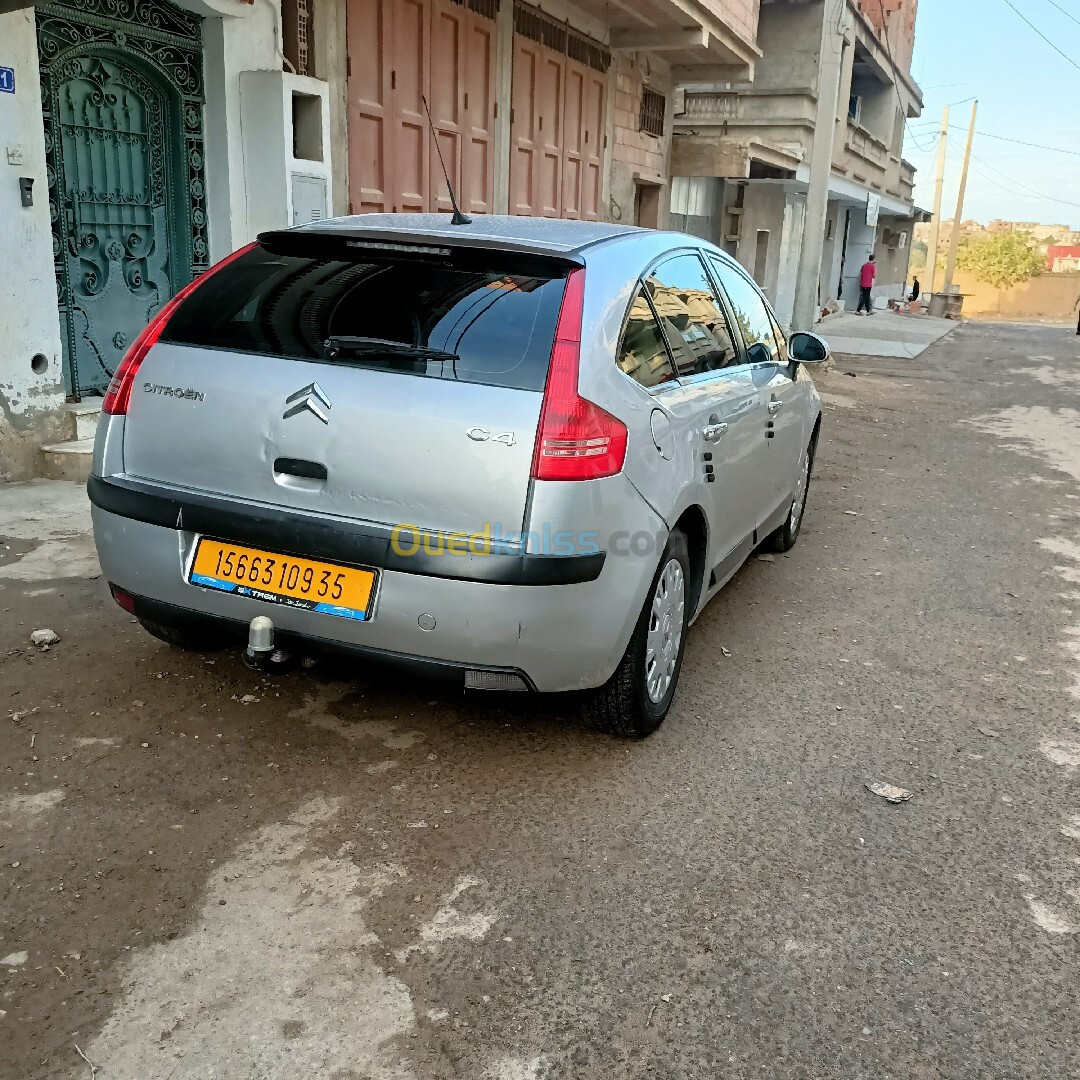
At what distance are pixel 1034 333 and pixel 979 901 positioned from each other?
3363 centimetres

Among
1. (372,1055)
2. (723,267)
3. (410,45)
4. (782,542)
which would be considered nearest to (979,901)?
(372,1055)

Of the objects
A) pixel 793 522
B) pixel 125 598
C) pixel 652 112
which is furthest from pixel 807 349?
pixel 652 112

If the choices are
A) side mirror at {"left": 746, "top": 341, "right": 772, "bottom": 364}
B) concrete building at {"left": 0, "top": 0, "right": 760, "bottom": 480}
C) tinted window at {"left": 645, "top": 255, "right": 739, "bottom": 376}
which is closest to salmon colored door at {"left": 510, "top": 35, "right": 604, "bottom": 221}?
concrete building at {"left": 0, "top": 0, "right": 760, "bottom": 480}

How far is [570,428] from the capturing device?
2.91m

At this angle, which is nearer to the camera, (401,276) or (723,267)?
(401,276)

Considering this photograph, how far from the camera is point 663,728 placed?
374 cm

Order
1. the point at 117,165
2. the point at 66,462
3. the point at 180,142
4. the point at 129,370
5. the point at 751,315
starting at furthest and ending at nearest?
the point at 180,142 < the point at 117,165 < the point at 66,462 < the point at 751,315 < the point at 129,370

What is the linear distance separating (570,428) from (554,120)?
36.1ft

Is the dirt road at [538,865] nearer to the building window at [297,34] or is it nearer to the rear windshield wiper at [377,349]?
the rear windshield wiper at [377,349]

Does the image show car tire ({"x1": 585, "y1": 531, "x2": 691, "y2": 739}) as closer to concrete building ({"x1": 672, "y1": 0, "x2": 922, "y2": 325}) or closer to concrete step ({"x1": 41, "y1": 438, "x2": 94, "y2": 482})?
concrete step ({"x1": 41, "y1": 438, "x2": 94, "y2": 482})

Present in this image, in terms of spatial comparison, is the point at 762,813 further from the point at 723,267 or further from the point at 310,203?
the point at 310,203

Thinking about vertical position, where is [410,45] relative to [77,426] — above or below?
above

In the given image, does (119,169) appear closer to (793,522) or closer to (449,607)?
(793,522)

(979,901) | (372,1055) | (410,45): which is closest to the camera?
(372,1055)
